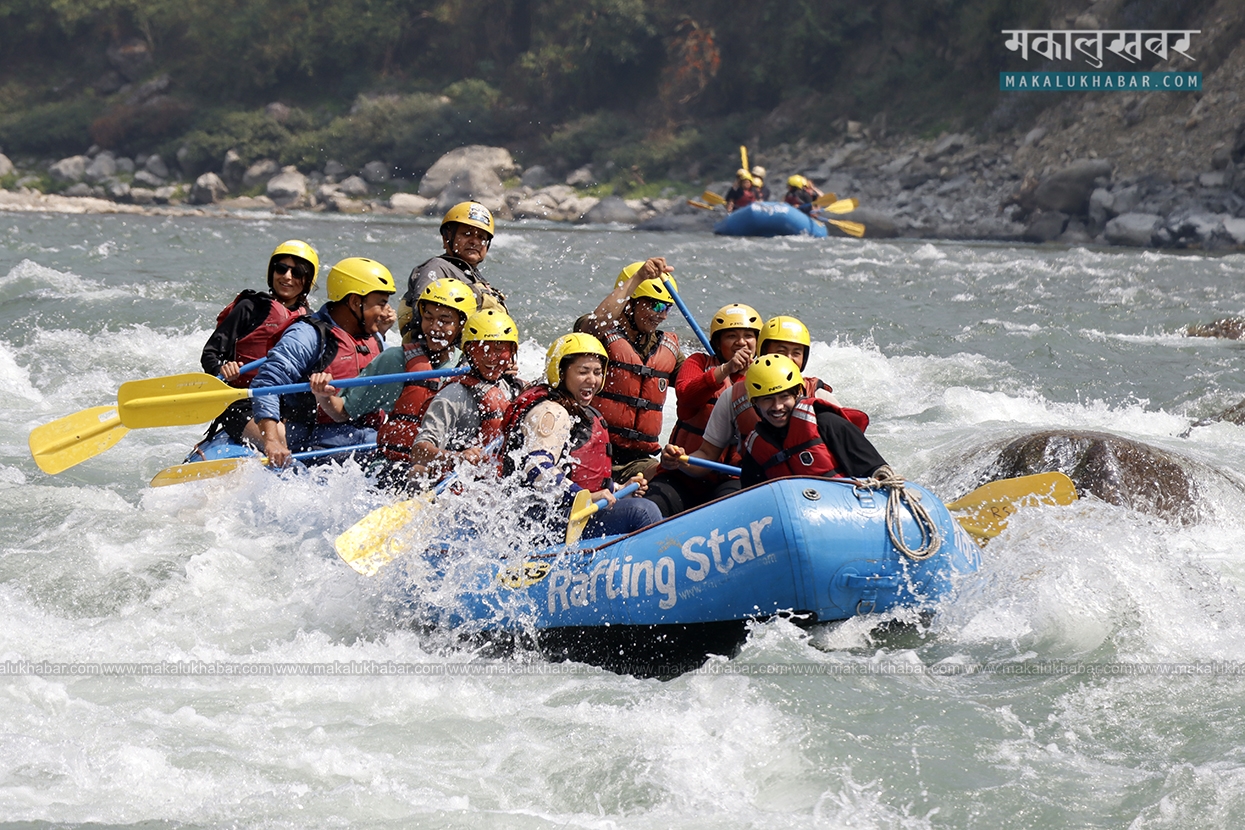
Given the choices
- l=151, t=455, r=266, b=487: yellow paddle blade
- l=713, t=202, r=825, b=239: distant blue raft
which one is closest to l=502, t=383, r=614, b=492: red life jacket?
l=151, t=455, r=266, b=487: yellow paddle blade

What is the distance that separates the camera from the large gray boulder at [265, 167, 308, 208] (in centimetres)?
4056

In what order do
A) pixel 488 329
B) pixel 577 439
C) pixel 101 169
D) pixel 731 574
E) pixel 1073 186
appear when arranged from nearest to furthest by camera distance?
pixel 731 574
pixel 577 439
pixel 488 329
pixel 1073 186
pixel 101 169

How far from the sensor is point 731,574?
471 centimetres

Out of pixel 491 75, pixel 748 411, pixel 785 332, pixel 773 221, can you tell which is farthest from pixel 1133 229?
pixel 491 75

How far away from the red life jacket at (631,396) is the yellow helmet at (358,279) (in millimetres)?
1247

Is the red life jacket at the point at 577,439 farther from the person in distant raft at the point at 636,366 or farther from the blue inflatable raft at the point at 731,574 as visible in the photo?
the person in distant raft at the point at 636,366

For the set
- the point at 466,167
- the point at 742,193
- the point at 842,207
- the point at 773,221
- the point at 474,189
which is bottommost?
the point at 773,221

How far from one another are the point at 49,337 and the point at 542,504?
29.5 feet

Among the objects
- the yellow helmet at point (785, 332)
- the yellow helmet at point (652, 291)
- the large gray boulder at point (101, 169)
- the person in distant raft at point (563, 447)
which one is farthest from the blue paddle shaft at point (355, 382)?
the large gray boulder at point (101, 169)

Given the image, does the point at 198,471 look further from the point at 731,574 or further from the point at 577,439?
the point at 731,574

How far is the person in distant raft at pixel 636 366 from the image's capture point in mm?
6051

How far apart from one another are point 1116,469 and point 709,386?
2.45 meters

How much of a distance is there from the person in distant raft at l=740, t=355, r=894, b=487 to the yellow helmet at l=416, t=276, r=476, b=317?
1.43m

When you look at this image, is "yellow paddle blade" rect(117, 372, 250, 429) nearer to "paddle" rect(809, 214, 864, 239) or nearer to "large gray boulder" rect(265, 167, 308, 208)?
"paddle" rect(809, 214, 864, 239)
